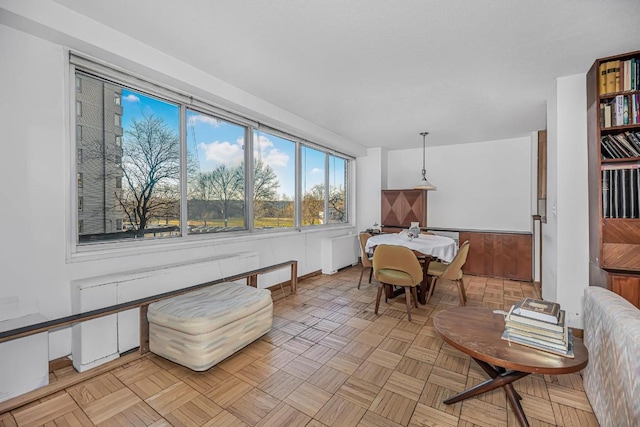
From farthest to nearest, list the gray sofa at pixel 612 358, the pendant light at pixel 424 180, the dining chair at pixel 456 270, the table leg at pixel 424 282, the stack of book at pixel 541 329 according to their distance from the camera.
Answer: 1. the pendant light at pixel 424 180
2. the table leg at pixel 424 282
3. the dining chair at pixel 456 270
4. the stack of book at pixel 541 329
5. the gray sofa at pixel 612 358

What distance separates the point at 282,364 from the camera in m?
2.31

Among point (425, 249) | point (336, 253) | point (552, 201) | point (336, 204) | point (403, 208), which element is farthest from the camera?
point (336, 204)

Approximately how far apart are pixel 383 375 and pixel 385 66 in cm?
278

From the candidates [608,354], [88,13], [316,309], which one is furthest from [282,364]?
[88,13]

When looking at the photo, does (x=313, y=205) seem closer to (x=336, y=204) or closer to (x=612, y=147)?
(x=336, y=204)

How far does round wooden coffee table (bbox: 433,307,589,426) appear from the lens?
4.71ft

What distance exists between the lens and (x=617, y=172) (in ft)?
7.86

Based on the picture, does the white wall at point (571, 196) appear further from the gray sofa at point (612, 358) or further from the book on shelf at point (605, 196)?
the gray sofa at point (612, 358)

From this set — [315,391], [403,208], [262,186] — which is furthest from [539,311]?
[403,208]

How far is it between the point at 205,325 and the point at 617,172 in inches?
143

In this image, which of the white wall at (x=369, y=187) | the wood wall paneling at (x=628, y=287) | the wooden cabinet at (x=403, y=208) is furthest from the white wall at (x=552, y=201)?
the white wall at (x=369, y=187)

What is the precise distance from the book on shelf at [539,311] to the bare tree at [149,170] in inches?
128

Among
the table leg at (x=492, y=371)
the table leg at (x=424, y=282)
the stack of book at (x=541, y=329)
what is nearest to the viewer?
the stack of book at (x=541, y=329)

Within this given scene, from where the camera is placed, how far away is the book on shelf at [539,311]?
1633 millimetres
